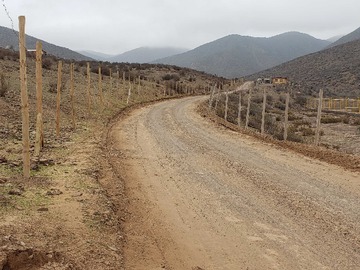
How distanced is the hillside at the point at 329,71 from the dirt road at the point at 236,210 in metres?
61.3

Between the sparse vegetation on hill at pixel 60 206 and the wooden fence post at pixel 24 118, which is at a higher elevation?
the wooden fence post at pixel 24 118

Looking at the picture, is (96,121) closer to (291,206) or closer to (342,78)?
(291,206)

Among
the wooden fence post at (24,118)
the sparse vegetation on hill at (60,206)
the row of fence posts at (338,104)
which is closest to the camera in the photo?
the sparse vegetation on hill at (60,206)

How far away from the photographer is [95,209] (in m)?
6.62

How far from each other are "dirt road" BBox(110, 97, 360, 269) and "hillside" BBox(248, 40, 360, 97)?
61.3 m

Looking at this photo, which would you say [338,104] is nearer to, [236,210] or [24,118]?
[236,210]

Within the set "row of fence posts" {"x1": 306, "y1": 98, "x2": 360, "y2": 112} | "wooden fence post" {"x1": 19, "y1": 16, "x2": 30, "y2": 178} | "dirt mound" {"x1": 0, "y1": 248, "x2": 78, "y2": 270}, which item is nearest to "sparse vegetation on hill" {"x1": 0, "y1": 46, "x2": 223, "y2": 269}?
"dirt mound" {"x1": 0, "y1": 248, "x2": 78, "y2": 270}

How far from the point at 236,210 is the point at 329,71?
88.2m

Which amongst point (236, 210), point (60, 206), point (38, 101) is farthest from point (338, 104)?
point (60, 206)

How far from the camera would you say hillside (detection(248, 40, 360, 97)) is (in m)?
75.6

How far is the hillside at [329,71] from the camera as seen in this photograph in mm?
75562

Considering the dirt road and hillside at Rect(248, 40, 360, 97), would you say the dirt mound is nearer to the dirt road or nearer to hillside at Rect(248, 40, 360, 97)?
the dirt road

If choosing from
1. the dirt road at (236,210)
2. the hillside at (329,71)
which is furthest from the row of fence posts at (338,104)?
the dirt road at (236,210)

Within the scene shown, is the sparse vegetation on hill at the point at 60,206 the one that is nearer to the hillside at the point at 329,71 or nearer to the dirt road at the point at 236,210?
the dirt road at the point at 236,210
